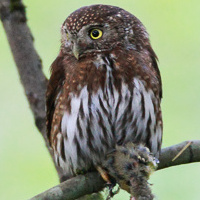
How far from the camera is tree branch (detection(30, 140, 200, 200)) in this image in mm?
4758

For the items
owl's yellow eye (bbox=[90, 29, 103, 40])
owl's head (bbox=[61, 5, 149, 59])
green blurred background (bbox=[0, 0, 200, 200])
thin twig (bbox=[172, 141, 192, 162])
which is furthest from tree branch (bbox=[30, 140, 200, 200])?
green blurred background (bbox=[0, 0, 200, 200])

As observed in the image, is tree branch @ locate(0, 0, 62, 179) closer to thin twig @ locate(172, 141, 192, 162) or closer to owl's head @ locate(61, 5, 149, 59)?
owl's head @ locate(61, 5, 149, 59)

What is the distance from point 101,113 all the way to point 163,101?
7.45ft

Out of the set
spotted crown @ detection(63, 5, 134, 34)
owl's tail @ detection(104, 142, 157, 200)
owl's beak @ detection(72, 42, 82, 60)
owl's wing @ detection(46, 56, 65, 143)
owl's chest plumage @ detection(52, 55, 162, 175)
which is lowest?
owl's tail @ detection(104, 142, 157, 200)

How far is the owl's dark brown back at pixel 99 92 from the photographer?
17.7 ft

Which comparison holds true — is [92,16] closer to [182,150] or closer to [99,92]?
[99,92]

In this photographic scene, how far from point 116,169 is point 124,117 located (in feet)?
1.86

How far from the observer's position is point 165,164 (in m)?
5.32

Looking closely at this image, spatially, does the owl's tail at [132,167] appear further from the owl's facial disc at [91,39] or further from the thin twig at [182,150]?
the owl's facial disc at [91,39]

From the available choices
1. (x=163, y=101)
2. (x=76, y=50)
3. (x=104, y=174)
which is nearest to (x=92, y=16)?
(x=76, y=50)

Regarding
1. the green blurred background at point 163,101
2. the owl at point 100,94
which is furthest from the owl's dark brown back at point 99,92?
the green blurred background at point 163,101

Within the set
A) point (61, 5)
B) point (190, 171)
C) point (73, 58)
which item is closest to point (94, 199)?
point (73, 58)

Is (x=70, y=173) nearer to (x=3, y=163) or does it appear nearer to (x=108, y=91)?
(x=108, y=91)

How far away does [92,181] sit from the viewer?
5.21 metres
